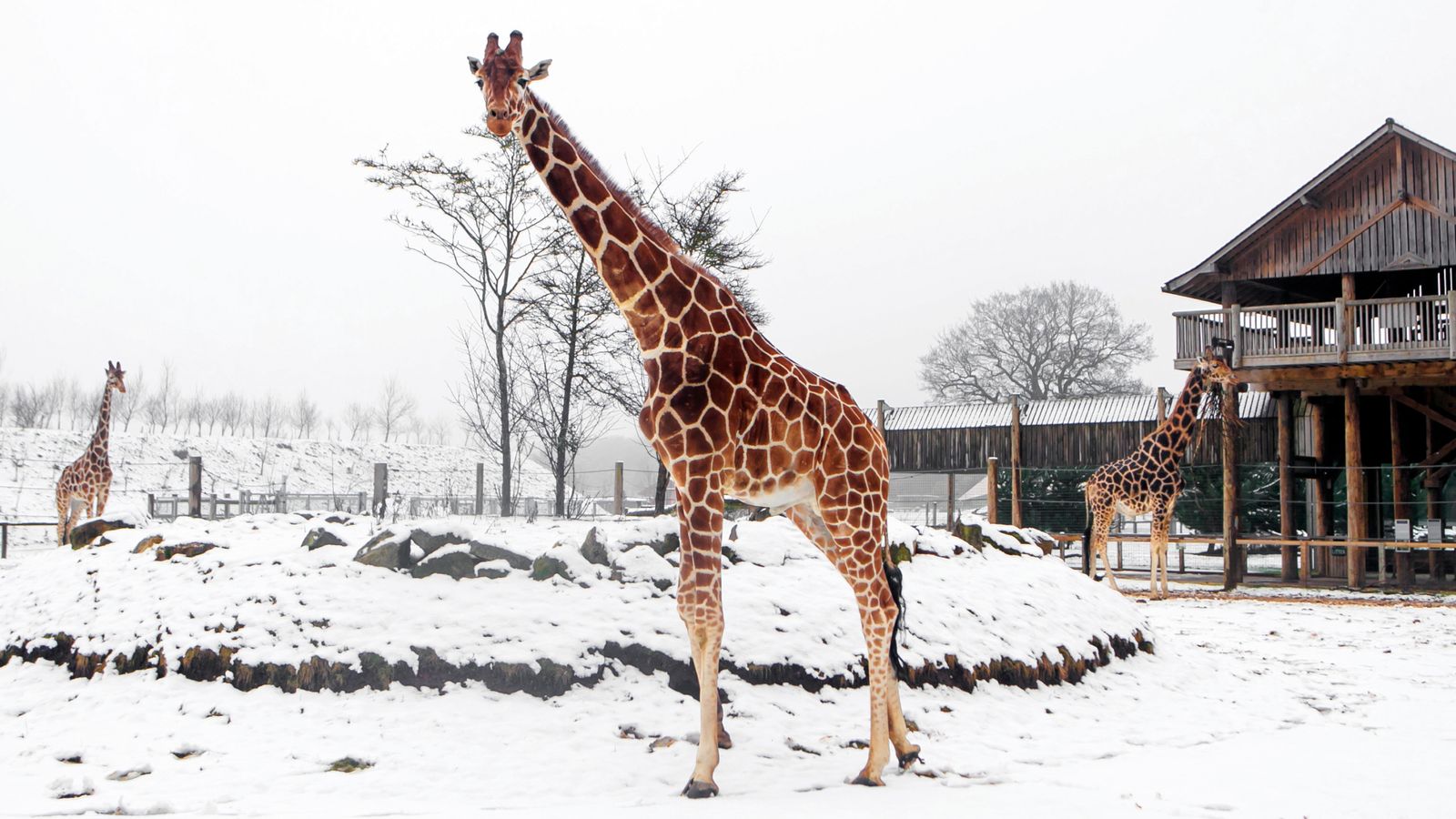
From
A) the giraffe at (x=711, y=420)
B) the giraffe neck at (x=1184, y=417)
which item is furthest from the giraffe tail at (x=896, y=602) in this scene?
the giraffe neck at (x=1184, y=417)

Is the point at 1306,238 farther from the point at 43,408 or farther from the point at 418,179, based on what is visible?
the point at 43,408

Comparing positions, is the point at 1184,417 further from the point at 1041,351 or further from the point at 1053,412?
the point at 1041,351

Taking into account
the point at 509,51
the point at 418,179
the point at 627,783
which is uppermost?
the point at 418,179

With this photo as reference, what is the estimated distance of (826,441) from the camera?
226 inches

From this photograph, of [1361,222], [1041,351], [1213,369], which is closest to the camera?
[1213,369]

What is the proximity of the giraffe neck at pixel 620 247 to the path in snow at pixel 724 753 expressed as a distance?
246 centimetres

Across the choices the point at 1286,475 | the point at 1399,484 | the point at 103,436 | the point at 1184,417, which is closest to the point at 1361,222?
the point at 1286,475

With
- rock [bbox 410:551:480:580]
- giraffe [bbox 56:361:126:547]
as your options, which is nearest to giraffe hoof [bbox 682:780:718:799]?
rock [bbox 410:551:480:580]

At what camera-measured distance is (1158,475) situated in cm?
1544

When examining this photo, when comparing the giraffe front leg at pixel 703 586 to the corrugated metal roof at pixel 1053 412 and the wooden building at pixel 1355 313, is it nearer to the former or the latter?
the wooden building at pixel 1355 313

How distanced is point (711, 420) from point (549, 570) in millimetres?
3316

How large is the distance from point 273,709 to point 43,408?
214 feet

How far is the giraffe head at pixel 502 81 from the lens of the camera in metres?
5.27

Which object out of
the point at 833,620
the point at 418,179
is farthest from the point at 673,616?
the point at 418,179
